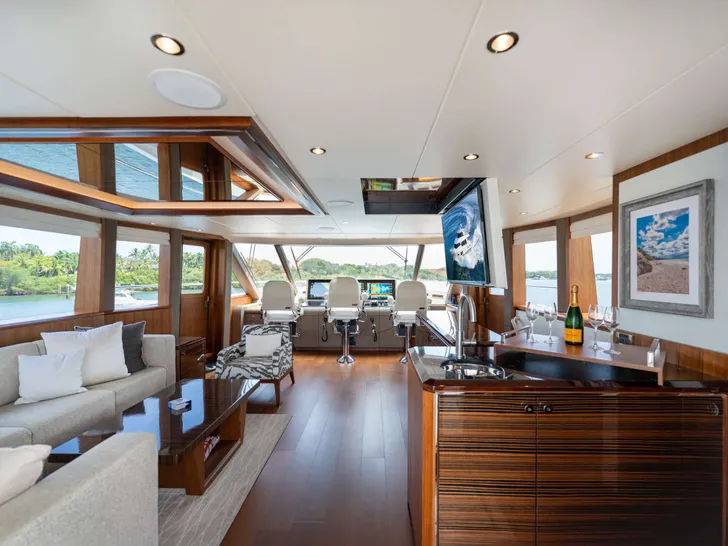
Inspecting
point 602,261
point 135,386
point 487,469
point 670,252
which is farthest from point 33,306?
point 602,261

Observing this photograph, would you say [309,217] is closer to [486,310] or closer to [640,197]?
[640,197]

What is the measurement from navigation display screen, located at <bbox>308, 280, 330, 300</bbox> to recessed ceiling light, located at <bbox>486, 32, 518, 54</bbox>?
648cm

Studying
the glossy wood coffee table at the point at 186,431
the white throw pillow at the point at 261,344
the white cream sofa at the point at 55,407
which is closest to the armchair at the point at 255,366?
the white throw pillow at the point at 261,344

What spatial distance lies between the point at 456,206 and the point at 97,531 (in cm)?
293

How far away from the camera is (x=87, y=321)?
3.58 m

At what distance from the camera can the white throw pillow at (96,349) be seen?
290 centimetres

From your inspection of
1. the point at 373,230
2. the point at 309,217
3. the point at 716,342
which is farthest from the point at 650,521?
the point at 373,230

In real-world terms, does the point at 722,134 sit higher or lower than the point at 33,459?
higher

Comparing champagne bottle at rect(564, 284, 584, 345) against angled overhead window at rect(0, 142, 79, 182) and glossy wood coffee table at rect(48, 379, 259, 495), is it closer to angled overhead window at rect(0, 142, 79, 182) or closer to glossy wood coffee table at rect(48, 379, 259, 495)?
glossy wood coffee table at rect(48, 379, 259, 495)

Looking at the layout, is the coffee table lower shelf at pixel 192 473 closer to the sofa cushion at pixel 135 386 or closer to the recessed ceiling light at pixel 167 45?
the sofa cushion at pixel 135 386

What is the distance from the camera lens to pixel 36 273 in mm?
3393

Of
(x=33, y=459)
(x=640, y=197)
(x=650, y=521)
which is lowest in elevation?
(x=650, y=521)

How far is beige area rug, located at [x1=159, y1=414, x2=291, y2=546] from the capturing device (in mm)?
1783

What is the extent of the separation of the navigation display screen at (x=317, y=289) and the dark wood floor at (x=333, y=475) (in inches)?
129
